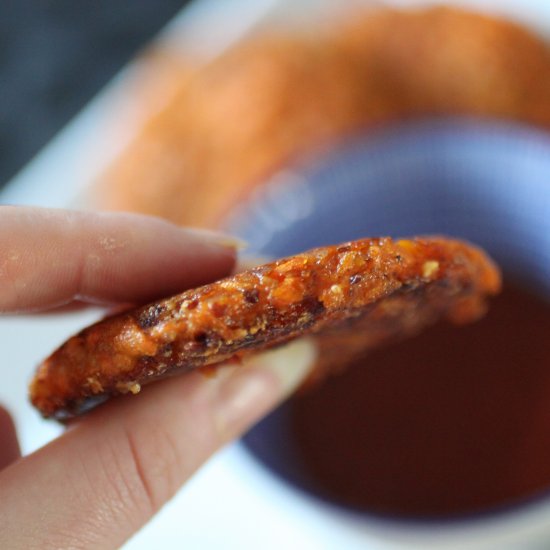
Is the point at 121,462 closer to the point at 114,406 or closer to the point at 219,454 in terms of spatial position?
the point at 114,406

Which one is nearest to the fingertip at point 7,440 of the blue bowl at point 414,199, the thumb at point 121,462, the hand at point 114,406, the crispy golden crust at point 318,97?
the hand at point 114,406

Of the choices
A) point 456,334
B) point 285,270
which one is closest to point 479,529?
point 456,334

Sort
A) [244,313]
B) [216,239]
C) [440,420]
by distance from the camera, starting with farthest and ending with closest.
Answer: [440,420]
[216,239]
[244,313]

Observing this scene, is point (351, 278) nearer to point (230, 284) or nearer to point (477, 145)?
point (230, 284)

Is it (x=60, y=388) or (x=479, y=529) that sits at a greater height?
(x=60, y=388)

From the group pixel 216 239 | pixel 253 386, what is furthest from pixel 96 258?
pixel 253 386

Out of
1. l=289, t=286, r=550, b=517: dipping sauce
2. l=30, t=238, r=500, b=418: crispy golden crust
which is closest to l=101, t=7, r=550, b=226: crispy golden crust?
l=289, t=286, r=550, b=517: dipping sauce
